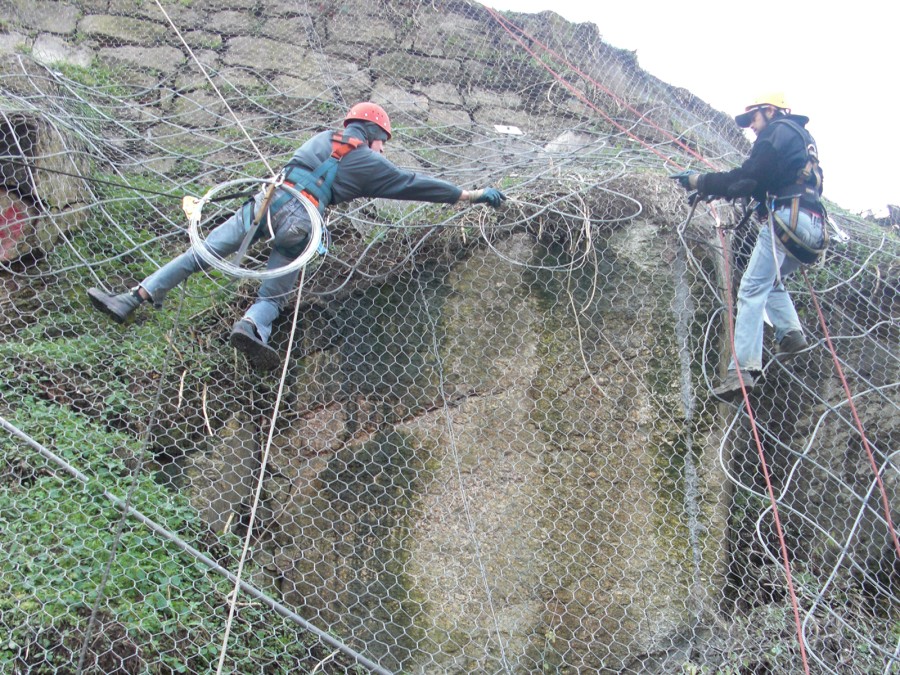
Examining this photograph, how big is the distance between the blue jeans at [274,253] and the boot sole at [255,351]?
0.07m

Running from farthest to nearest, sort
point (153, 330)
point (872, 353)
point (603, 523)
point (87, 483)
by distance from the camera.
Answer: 1. point (872, 353)
2. point (153, 330)
3. point (603, 523)
4. point (87, 483)

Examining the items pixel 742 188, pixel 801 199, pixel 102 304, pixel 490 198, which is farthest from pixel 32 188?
pixel 801 199

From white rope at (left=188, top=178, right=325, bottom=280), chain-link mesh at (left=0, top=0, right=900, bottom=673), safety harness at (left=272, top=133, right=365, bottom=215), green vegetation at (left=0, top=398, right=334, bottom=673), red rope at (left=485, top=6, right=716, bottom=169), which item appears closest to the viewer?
green vegetation at (left=0, top=398, right=334, bottom=673)

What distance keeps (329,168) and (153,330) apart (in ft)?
4.05

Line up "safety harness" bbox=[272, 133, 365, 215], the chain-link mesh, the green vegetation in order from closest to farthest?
the green vegetation → the chain-link mesh → "safety harness" bbox=[272, 133, 365, 215]

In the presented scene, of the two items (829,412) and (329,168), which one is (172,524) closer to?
(329,168)

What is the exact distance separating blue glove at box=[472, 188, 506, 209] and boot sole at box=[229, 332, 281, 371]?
3.98 feet

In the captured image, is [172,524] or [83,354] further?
[83,354]

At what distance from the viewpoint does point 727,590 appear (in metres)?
3.92

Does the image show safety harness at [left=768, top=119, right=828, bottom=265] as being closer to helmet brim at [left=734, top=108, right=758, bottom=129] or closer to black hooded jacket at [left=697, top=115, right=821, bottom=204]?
black hooded jacket at [left=697, top=115, right=821, bottom=204]

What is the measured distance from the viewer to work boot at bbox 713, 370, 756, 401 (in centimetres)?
406

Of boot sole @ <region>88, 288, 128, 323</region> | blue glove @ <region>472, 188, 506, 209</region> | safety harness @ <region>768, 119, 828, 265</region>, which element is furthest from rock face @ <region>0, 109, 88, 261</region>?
safety harness @ <region>768, 119, 828, 265</region>

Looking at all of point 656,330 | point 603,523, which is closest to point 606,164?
point 656,330

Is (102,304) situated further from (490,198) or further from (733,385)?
(733,385)
